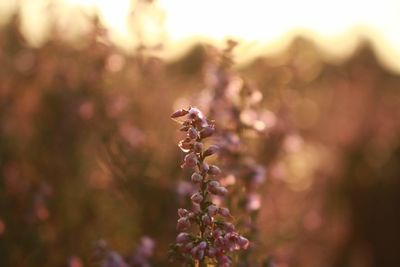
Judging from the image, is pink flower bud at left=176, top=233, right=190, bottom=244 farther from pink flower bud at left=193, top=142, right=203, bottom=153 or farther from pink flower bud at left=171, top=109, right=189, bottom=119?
pink flower bud at left=171, top=109, right=189, bottom=119

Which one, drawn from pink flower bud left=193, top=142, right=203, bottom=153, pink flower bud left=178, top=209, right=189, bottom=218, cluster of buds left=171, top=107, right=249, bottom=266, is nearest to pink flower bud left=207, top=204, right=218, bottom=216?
cluster of buds left=171, top=107, right=249, bottom=266

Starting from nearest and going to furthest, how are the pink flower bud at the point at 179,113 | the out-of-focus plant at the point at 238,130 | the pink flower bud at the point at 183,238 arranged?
the pink flower bud at the point at 183,238 → the pink flower bud at the point at 179,113 → the out-of-focus plant at the point at 238,130

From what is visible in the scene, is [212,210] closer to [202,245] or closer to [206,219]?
[206,219]

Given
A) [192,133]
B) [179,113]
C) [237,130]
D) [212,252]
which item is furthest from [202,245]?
[237,130]

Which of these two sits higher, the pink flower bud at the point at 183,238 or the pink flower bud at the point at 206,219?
the pink flower bud at the point at 206,219

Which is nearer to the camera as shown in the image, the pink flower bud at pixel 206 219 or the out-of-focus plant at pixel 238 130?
the pink flower bud at pixel 206 219

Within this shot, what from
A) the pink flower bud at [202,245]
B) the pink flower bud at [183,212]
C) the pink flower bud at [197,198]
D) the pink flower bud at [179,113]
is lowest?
the pink flower bud at [202,245]

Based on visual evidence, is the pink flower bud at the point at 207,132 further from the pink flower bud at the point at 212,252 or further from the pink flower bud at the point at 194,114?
the pink flower bud at the point at 212,252

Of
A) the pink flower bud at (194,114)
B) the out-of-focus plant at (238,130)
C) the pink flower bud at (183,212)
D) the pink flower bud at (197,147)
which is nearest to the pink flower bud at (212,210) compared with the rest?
the pink flower bud at (183,212)
